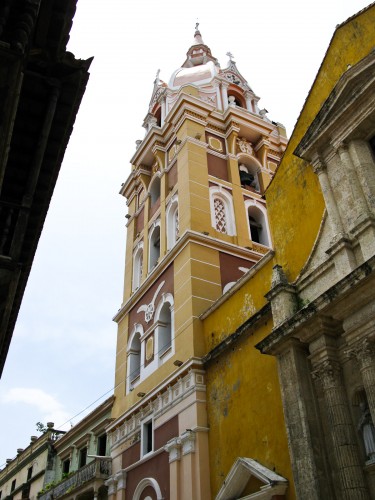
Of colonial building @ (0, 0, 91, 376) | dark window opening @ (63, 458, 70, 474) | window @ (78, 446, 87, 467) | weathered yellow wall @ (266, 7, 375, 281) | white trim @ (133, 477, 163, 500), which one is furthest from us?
dark window opening @ (63, 458, 70, 474)

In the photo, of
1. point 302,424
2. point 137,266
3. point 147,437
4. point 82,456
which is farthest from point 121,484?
point 302,424

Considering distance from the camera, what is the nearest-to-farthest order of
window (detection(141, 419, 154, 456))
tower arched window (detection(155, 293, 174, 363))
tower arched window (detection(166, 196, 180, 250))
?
window (detection(141, 419, 154, 456)) < tower arched window (detection(155, 293, 174, 363)) < tower arched window (detection(166, 196, 180, 250))

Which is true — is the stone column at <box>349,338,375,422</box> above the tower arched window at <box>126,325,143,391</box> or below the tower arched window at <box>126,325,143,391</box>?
below

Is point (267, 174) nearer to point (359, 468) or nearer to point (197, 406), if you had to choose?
point (197, 406)

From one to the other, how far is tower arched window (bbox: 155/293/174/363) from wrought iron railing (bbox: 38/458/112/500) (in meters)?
3.94

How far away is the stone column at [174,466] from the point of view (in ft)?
41.5

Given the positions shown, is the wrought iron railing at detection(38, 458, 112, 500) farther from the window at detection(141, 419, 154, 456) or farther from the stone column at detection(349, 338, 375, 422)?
the stone column at detection(349, 338, 375, 422)

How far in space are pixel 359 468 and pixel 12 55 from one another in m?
7.40

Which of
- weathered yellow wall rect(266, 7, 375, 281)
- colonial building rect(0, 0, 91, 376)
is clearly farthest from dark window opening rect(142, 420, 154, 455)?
colonial building rect(0, 0, 91, 376)

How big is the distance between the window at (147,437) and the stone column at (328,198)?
763 centimetres

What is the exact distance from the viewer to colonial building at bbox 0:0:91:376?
695 centimetres

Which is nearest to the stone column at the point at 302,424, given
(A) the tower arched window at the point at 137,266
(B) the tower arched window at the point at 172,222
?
(B) the tower arched window at the point at 172,222

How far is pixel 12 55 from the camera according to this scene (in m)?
6.55

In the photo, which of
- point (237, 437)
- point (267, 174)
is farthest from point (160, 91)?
point (237, 437)
